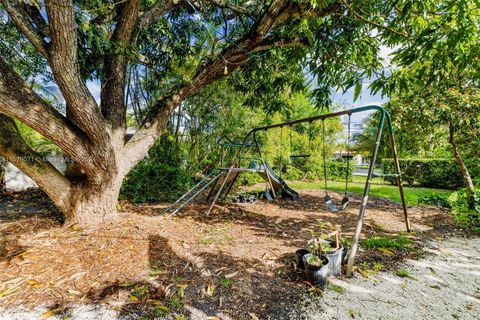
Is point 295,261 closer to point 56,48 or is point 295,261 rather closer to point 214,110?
point 56,48

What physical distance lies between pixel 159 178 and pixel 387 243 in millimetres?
5189

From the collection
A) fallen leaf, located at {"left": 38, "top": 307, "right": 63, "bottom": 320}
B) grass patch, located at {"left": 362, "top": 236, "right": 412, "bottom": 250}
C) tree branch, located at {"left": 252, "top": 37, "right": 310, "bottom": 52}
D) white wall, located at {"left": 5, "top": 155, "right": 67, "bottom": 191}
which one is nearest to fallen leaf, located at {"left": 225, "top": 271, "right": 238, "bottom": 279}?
fallen leaf, located at {"left": 38, "top": 307, "right": 63, "bottom": 320}

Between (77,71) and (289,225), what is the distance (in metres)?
3.71

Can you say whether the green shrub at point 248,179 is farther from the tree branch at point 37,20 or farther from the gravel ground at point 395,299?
the tree branch at point 37,20

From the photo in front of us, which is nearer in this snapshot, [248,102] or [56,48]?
[56,48]

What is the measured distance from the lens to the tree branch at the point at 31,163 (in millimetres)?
2779

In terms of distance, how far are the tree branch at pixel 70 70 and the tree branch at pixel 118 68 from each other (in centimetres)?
41

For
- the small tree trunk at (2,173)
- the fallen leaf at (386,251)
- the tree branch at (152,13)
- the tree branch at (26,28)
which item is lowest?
the fallen leaf at (386,251)

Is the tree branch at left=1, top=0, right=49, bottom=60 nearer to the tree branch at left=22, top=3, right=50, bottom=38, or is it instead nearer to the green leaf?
the tree branch at left=22, top=3, right=50, bottom=38

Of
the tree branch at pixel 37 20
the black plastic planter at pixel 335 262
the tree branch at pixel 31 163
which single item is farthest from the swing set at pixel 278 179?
the tree branch at pixel 37 20

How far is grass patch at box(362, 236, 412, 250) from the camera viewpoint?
303 cm

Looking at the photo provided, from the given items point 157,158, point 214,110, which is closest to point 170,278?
point 157,158

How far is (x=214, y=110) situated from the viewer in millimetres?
7625

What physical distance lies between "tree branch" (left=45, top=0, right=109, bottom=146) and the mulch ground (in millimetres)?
1332
